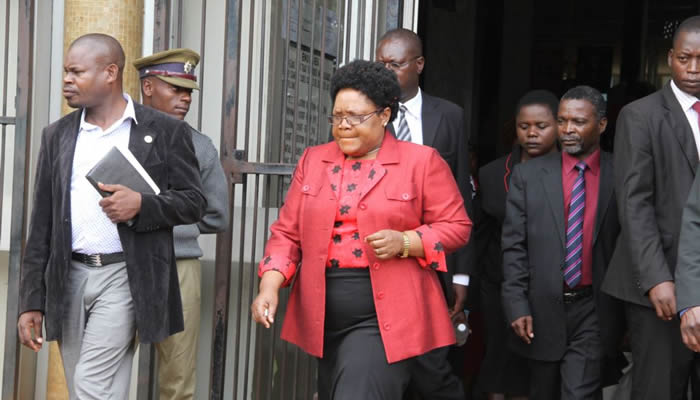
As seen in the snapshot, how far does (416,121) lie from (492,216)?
48.8 inches

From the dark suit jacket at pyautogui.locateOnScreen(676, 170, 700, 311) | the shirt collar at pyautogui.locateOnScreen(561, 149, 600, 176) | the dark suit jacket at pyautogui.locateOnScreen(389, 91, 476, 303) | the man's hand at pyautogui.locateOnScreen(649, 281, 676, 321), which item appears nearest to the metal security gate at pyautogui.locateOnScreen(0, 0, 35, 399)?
the dark suit jacket at pyautogui.locateOnScreen(389, 91, 476, 303)

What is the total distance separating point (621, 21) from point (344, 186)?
957 cm

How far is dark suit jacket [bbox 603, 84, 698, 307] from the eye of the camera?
484 centimetres

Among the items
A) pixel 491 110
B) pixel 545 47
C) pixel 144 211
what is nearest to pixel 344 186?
pixel 144 211

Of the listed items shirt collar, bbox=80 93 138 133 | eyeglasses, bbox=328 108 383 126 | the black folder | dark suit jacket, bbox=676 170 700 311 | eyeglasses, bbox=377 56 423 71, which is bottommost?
dark suit jacket, bbox=676 170 700 311

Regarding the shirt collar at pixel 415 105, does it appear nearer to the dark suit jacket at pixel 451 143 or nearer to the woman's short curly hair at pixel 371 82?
the dark suit jacket at pixel 451 143

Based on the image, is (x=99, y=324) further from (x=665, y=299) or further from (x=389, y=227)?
(x=665, y=299)

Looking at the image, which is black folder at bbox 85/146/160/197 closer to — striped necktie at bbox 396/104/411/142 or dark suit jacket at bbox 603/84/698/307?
striped necktie at bbox 396/104/411/142

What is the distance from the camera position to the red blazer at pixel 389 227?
4.37 metres

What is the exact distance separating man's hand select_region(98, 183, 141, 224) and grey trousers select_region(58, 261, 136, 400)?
23 cm

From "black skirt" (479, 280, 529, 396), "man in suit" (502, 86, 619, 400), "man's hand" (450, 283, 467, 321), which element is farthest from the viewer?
"black skirt" (479, 280, 529, 396)

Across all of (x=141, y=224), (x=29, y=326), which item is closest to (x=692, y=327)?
(x=141, y=224)

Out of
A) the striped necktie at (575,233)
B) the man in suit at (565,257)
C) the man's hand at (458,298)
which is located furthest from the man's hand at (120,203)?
the striped necktie at (575,233)

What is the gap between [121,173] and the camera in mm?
4340
